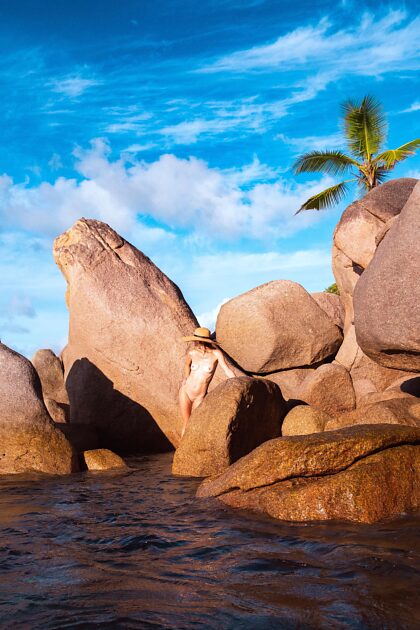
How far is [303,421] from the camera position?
10953 millimetres

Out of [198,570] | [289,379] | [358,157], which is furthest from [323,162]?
[198,570]

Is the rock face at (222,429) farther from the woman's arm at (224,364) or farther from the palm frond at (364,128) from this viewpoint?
the palm frond at (364,128)

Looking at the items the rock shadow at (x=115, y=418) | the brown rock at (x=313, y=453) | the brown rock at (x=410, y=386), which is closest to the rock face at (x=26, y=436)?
the rock shadow at (x=115, y=418)

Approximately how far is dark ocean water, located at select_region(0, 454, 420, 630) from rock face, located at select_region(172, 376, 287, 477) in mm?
1526

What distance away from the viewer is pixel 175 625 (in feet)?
12.3

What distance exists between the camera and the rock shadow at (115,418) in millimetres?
13547

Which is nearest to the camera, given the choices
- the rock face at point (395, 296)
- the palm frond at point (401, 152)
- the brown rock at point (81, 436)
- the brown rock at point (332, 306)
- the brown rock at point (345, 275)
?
the rock face at point (395, 296)

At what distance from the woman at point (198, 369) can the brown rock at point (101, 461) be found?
1.24 meters

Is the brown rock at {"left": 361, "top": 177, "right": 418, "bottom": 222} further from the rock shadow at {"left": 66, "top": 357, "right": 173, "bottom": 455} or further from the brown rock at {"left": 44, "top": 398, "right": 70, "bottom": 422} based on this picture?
the brown rock at {"left": 44, "top": 398, "right": 70, "bottom": 422}

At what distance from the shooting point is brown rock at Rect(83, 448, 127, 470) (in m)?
11.1

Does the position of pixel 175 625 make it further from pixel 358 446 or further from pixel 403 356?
pixel 403 356

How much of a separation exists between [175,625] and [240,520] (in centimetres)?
269

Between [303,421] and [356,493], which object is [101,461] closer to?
[303,421]

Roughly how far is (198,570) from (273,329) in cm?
981
